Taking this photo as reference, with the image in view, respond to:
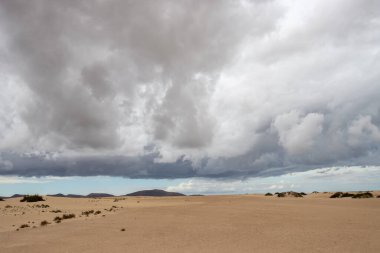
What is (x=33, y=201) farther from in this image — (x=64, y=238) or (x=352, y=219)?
(x=352, y=219)

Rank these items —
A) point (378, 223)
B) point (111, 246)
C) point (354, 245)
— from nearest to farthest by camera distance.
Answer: point (354, 245) → point (111, 246) → point (378, 223)

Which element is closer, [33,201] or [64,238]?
[64,238]

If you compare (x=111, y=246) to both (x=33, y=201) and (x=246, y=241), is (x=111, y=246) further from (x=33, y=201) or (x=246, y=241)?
(x=33, y=201)

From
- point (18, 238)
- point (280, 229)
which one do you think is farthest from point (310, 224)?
point (18, 238)

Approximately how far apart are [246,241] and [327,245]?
323 centimetres

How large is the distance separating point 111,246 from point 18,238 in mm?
6953

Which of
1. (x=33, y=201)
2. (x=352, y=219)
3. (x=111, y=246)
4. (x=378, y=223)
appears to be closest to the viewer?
(x=111, y=246)

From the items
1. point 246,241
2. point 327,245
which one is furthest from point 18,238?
point 327,245

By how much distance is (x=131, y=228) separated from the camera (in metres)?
20.7

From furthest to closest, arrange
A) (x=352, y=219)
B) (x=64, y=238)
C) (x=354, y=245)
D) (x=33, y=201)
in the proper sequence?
(x=33, y=201)
(x=352, y=219)
(x=64, y=238)
(x=354, y=245)

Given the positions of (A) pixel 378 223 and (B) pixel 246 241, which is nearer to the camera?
(B) pixel 246 241

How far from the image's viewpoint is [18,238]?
18641mm

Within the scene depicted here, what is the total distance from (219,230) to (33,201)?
46715 millimetres

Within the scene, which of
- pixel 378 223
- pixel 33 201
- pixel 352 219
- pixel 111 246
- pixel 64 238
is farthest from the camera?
pixel 33 201
